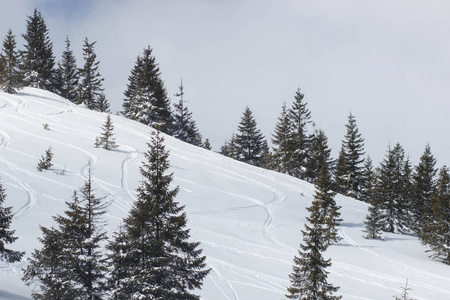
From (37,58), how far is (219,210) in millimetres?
46706

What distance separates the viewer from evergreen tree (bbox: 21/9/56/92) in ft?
176

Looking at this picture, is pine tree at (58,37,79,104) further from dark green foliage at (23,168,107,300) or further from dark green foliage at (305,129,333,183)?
dark green foliage at (23,168,107,300)

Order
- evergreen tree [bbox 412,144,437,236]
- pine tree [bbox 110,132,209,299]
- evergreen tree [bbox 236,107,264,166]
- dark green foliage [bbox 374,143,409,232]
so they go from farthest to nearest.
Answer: evergreen tree [bbox 236,107,264,166]
evergreen tree [bbox 412,144,437,236]
dark green foliage [bbox 374,143,409,232]
pine tree [bbox 110,132,209,299]

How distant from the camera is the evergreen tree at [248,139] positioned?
5315 cm

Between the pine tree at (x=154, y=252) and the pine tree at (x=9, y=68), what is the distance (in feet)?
140

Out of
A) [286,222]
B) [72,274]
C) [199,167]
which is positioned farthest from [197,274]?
[199,167]

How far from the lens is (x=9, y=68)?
4675 cm

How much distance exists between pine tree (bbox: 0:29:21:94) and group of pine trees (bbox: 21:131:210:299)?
41531 millimetres

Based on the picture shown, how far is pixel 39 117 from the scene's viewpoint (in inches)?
1356

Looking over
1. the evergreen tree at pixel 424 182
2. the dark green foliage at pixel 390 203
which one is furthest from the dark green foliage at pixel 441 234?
the evergreen tree at pixel 424 182

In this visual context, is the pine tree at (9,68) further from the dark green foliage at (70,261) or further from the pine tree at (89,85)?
the dark green foliage at (70,261)

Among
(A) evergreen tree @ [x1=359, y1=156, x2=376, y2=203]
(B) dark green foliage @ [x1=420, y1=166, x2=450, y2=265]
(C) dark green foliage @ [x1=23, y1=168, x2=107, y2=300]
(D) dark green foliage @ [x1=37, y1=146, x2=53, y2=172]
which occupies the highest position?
(A) evergreen tree @ [x1=359, y1=156, x2=376, y2=203]

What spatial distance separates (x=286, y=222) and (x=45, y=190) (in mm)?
14378

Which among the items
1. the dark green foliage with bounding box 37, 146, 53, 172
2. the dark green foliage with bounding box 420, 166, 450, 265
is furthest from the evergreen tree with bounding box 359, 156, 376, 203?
the dark green foliage with bounding box 37, 146, 53, 172
